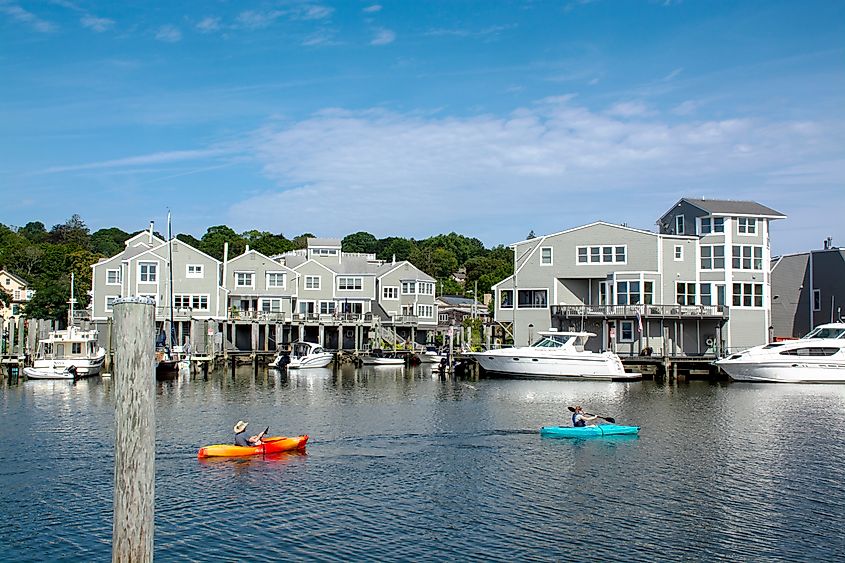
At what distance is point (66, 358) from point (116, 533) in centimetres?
5327

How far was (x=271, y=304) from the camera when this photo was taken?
87125mm

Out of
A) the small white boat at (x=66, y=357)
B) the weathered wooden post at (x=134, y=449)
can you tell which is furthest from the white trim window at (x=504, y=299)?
the weathered wooden post at (x=134, y=449)

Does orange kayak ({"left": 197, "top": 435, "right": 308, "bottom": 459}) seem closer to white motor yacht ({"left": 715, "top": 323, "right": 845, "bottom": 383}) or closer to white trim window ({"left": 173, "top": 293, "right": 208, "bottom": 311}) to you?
white motor yacht ({"left": 715, "top": 323, "right": 845, "bottom": 383})

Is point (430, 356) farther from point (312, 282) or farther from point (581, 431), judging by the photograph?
point (581, 431)

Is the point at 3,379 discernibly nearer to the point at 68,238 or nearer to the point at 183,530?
the point at 183,530

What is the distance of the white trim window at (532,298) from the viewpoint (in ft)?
229

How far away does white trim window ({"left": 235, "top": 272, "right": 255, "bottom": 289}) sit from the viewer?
86.1m

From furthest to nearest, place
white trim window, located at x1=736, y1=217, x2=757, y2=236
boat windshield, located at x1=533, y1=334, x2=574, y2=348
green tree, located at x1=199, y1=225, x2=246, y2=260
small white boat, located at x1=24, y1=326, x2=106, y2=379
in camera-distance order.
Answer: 1. green tree, located at x1=199, y1=225, x2=246, y2=260
2. white trim window, located at x1=736, y1=217, x2=757, y2=236
3. boat windshield, located at x1=533, y1=334, x2=574, y2=348
4. small white boat, located at x1=24, y1=326, x2=106, y2=379

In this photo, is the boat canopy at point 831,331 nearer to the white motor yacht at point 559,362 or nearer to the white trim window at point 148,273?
the white motor yacht at point 559,362

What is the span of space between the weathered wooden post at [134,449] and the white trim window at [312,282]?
263 ft

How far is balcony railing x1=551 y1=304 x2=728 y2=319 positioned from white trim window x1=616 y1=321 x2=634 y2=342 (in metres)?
2.63

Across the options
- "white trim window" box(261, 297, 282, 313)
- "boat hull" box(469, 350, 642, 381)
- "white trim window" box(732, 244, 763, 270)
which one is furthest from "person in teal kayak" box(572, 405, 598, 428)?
"white trim window" box(261, 297, 282, 313)

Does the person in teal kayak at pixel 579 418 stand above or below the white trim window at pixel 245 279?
below

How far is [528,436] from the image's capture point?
1357 inches
